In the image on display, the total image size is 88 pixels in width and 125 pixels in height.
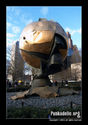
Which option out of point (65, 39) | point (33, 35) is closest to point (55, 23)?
point (65, 39)

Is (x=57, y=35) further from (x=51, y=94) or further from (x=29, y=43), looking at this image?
(x=51, y=94)

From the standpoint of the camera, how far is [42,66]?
31.8 ft

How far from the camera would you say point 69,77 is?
3762 cm

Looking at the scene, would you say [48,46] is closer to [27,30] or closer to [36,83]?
[27,30]

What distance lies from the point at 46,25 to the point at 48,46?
1.53 metres

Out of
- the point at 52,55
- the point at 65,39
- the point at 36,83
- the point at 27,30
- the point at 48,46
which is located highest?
the point at 27,30

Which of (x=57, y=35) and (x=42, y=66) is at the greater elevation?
(x=57, y=35)

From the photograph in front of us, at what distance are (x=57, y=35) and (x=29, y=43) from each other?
2095 millimetres

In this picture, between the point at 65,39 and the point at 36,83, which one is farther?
the point at 36,83
